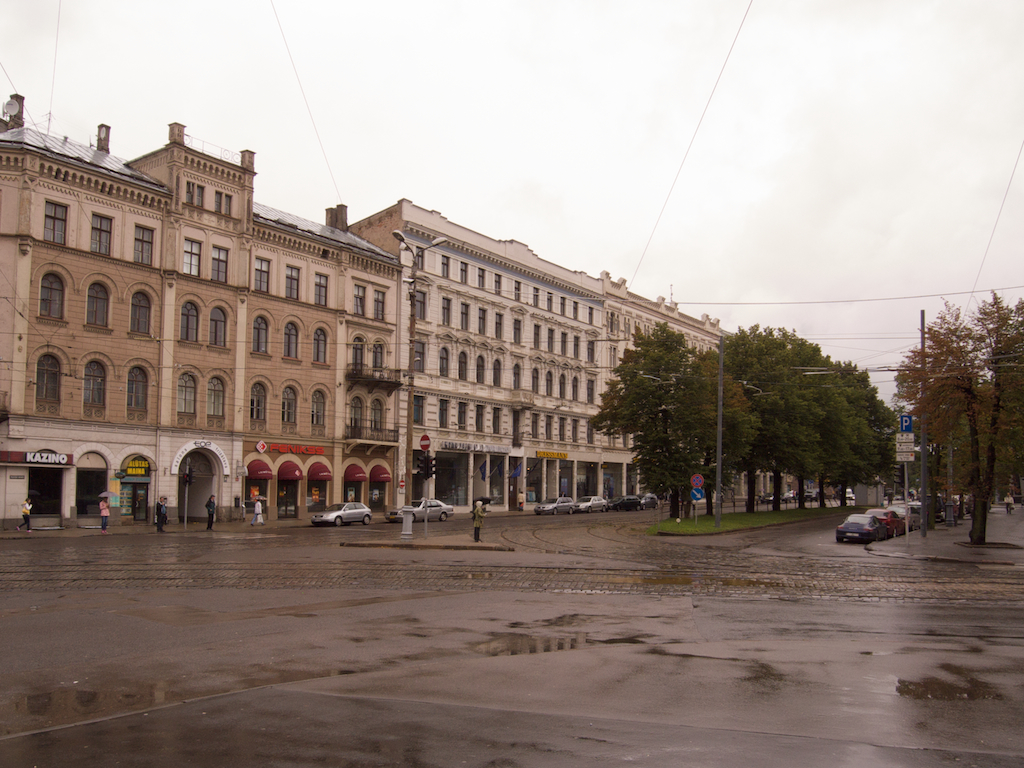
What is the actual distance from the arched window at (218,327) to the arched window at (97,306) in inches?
223

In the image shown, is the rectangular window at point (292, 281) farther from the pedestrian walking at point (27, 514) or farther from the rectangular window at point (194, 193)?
the pedestrian walking at point (27, 514)

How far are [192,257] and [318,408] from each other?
11.4 m

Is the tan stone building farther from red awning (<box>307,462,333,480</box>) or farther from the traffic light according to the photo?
the traffic light

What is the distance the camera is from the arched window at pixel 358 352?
51969mm

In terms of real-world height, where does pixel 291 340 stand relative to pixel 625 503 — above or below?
above

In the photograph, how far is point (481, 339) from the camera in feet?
200

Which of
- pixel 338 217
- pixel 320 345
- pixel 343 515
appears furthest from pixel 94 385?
pixel 338 217

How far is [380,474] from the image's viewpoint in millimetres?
53250

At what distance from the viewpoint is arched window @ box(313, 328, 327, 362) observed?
50312mm

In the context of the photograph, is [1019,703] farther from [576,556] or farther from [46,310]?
[46,310]

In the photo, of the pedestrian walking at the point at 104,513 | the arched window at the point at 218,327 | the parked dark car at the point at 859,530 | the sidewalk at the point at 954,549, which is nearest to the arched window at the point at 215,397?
the arched window at the point at 218,327

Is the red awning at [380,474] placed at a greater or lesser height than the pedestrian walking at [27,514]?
greater

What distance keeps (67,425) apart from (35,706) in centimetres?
3495

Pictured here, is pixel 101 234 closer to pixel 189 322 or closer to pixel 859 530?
pixel 189 322
